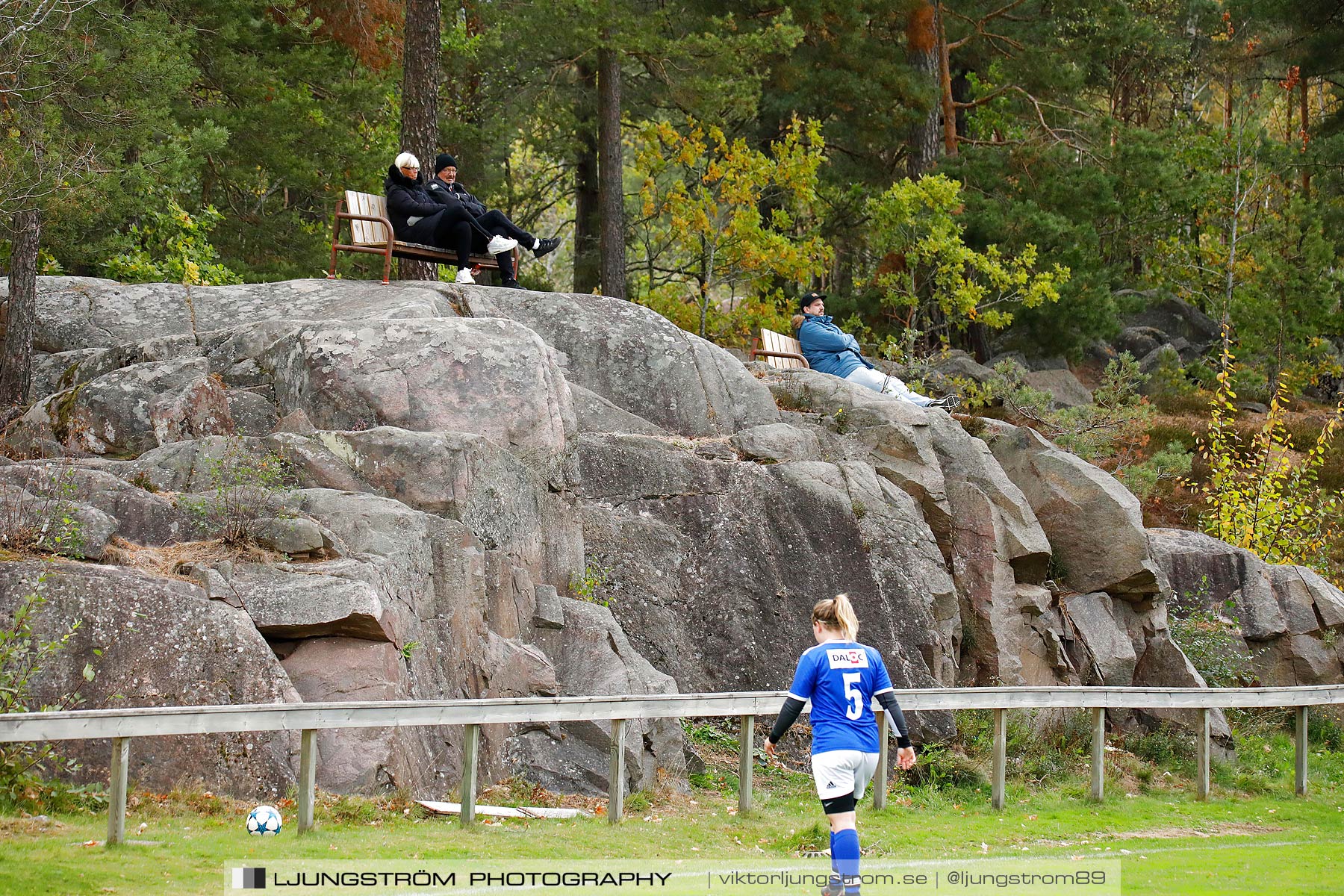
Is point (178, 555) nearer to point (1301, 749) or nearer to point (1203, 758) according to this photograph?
point (1203, 758)

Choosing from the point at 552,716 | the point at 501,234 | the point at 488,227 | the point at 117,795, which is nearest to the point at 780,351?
the point at 501,234

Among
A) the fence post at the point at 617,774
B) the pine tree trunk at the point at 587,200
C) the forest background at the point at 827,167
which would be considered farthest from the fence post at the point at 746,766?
the pine tree trunk at the point at 587,200

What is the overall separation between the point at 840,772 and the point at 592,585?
17.9ft

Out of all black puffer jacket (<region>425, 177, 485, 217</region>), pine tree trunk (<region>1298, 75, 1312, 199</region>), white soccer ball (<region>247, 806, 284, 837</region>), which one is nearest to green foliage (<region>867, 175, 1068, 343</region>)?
pine tree trunk (<region>1298, 75, 1312, 199</region>)

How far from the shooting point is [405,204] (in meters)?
14.4

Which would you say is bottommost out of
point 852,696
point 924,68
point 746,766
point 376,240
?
point 746,766

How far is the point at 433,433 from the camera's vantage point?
34.4 ft

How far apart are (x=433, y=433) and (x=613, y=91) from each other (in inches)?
523

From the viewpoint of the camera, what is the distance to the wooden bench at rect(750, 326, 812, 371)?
642 inches

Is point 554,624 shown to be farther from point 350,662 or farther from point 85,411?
point 85,411

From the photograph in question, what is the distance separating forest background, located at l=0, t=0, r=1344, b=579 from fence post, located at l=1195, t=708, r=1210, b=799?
26.8ft

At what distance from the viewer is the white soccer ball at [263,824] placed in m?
6.83

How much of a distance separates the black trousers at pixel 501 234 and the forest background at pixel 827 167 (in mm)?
2612

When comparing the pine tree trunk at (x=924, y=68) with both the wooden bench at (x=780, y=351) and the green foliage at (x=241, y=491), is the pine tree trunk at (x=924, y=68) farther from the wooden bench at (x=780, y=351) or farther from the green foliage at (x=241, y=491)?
the green foliage at (x=241, y=491)
